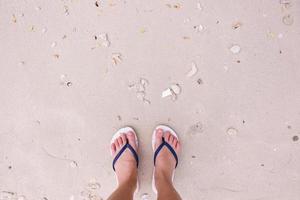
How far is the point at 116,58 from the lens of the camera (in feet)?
3.88

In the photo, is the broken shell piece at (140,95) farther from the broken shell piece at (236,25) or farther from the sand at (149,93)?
the broken shell piece at (236,25)

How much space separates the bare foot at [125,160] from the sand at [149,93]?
4cm

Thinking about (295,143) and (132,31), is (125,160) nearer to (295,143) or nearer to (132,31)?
(132,31)

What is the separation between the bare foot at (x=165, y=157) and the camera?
1137 millimetres

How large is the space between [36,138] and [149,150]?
424mm

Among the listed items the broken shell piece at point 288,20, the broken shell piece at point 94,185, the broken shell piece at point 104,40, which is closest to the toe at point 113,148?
the broken shell piece at point 94,185

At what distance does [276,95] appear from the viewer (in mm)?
1156

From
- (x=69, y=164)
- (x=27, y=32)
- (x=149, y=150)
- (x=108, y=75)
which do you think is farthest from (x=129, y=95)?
(x=27, y=32)

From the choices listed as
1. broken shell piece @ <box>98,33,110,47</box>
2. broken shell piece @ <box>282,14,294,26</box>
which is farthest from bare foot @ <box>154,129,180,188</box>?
broken shell piece @ <box>282,14,294,26</box>

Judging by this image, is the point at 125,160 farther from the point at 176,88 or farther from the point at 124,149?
the point at 176,88

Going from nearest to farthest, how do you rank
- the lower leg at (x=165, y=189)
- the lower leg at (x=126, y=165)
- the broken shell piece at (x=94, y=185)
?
the lower leg at (x=165, y=189)
the lower leg at (x=126, y=165)
the broken shell piece at (x=94, y=185)

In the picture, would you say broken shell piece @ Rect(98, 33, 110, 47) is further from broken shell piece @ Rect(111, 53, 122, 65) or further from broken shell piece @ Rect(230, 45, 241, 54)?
broken shell piece @ Rect(230, 45, 241, 54)

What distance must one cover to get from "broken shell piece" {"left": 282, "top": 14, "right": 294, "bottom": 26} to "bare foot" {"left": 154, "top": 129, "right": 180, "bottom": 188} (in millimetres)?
560

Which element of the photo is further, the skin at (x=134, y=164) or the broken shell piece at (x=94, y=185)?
the broken shell piece at (x=94, y=185)
